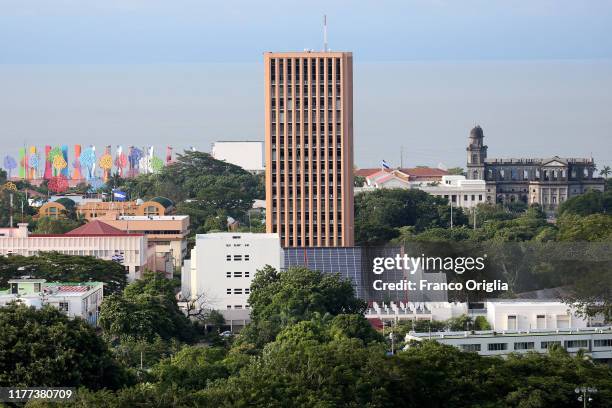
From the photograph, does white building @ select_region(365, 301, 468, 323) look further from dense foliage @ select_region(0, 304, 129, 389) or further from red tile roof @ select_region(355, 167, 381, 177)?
red tile roof @ select_region(355, 167, 381, 177)

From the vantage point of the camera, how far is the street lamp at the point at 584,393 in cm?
4465

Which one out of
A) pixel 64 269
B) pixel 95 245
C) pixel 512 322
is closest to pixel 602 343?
pixel 512 322

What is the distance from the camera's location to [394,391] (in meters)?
44.7

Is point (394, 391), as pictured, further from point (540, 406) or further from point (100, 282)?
point (100, 282)

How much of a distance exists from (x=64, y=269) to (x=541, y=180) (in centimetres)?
7202

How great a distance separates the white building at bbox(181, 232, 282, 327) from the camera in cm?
6900

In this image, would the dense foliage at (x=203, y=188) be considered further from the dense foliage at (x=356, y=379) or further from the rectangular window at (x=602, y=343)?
the dense foliage at (x=356, y=379)

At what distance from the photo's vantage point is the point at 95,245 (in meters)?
78.8

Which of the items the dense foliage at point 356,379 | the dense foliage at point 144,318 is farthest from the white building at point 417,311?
the dense foliage at point 356,379

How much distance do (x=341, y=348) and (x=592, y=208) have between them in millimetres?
71486

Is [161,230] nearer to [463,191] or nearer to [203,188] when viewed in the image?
[203,188]

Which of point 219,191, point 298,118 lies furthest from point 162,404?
point 219,191

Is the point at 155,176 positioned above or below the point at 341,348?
above

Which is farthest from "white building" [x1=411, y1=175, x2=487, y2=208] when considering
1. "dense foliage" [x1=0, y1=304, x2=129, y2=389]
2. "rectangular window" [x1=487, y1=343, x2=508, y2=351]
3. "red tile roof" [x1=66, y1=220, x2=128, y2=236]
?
"dense foliage" [x1=0, y1=304, x2=129, y2=389]
